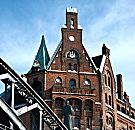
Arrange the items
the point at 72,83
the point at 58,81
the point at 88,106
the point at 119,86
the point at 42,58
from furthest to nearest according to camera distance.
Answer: the point at 119,86
the point at 42,58
the point at 72,83
the point at 58,81
the point at 88,106

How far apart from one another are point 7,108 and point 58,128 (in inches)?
306

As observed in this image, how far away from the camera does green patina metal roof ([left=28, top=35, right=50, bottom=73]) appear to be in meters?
55.4

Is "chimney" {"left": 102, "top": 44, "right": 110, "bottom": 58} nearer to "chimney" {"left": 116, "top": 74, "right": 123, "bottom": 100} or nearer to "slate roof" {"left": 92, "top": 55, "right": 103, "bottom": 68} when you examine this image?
"slate roof" {"left": 92, "top": 55, "right": 103, "bottom": 68}

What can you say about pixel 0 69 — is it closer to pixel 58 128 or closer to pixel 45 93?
pixel 58 128

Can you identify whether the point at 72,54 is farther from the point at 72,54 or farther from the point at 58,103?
the point at 58,103

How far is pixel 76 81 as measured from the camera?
54406 mm

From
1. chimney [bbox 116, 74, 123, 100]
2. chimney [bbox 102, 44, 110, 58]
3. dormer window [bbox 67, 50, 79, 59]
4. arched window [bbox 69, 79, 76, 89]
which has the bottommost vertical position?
arched window [bbox 69, 79, 76, 89]

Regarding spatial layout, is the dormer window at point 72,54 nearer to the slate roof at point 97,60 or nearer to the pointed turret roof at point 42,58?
the pointed turret roof at point 42,58

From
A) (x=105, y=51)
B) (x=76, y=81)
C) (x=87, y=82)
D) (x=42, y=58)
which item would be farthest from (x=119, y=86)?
(x=42, y=58)

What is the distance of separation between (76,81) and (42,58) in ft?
18.1

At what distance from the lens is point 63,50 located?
55.4 metres

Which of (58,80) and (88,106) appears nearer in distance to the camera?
(88,106)

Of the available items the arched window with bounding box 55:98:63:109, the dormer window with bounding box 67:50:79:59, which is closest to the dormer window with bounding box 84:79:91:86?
the dormer window with bounding box 67:50:79:59

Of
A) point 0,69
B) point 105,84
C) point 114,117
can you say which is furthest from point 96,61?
point 0,69
